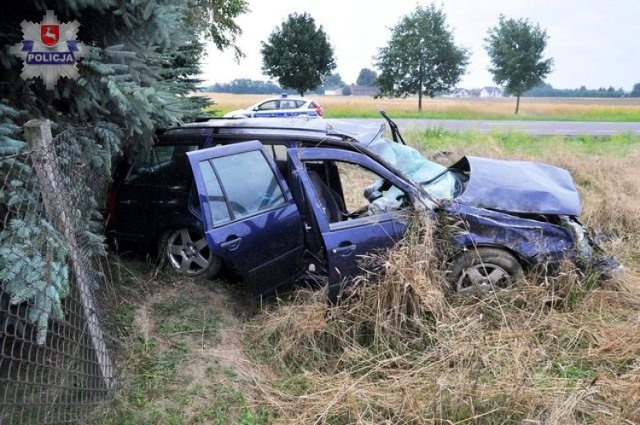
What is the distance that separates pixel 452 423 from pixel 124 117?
3.18 m

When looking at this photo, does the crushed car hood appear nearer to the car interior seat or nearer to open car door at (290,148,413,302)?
open car door at (290,148,413,302)

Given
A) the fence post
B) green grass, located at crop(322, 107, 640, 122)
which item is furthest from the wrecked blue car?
green grass, located at crop(322, 107, 640, 122)

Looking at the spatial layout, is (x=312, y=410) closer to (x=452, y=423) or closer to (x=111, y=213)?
(x=452, y=423)

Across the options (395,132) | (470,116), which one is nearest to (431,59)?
(470,116)

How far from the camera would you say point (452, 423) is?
268cm

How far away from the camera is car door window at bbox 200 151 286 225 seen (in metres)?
3.80

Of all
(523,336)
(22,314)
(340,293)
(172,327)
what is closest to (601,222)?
(523,336)

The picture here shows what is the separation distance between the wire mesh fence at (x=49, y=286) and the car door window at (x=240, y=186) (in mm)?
953

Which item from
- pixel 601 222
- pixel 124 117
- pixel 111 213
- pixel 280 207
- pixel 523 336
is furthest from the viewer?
pixel 601 222

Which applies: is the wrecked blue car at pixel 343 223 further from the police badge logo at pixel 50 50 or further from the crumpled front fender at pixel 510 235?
the police badge logo at pixel 50 50

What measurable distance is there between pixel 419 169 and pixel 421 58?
2244 cm

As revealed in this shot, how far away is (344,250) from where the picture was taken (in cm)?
373

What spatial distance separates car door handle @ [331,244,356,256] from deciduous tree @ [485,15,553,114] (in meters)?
26.1

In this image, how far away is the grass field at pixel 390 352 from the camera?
2816 millimetres
